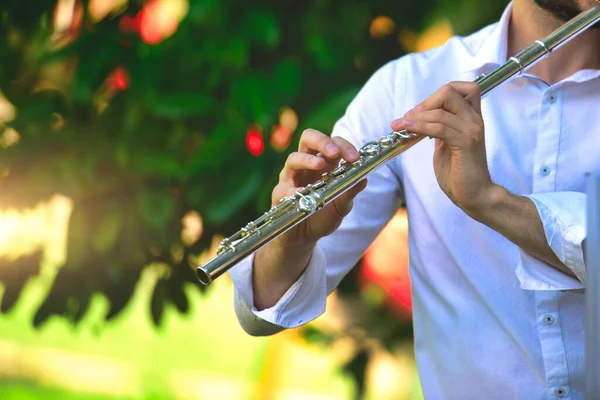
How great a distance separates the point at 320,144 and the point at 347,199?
0.08 m

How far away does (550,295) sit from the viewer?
3.67ft

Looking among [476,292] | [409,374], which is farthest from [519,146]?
[409,374]

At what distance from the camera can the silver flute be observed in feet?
3.24

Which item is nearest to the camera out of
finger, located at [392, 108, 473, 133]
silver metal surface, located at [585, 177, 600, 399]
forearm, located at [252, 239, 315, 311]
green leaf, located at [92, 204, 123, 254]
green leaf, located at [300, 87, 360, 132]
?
silver metal surface, located at [585, 177, 600, 399]

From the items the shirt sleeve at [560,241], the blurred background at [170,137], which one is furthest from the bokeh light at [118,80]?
the shirt sleeve at [560,241]

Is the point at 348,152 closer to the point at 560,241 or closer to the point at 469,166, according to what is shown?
the point at 469,166

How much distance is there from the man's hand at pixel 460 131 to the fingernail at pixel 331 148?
7 centimetres

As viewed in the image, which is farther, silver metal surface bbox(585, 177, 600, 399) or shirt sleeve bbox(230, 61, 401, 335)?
shirt sleeve bbox(230, 61, 401, 335)

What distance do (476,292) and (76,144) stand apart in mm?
727

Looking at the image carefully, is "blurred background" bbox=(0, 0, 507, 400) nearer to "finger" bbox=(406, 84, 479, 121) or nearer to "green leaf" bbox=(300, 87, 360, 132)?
"green leaf" bbox=(300, 87, 360, 132)

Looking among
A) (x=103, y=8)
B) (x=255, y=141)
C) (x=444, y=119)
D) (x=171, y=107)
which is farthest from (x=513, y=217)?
(x=103, y=8)

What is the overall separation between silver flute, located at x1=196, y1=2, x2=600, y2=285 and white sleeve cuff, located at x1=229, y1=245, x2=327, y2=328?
0.36 ft

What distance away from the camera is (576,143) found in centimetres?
116

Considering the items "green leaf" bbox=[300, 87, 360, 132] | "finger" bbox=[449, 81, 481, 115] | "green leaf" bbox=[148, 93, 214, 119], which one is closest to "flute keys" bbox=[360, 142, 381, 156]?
"finger" bbox=[449, 81, 481, 115]
